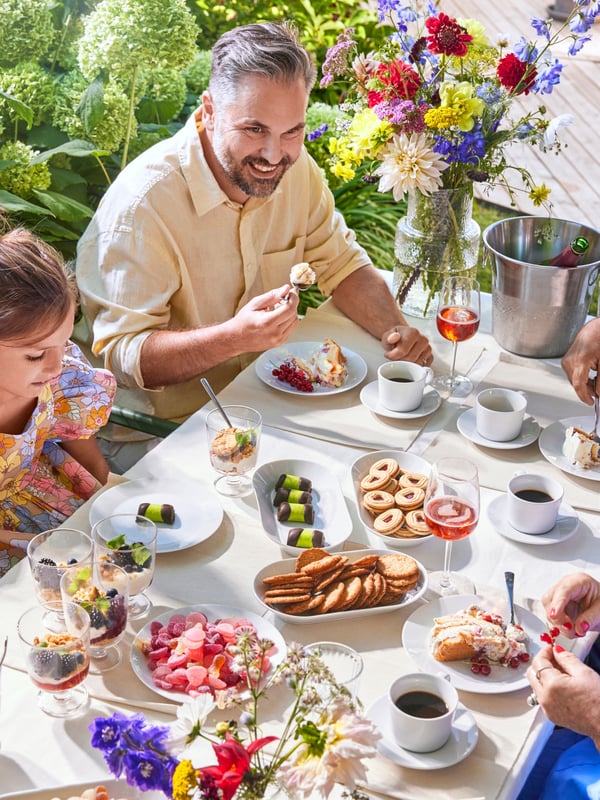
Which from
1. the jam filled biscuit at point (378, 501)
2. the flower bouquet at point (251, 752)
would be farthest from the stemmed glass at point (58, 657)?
the jam filled biscuit at point (378, 501)

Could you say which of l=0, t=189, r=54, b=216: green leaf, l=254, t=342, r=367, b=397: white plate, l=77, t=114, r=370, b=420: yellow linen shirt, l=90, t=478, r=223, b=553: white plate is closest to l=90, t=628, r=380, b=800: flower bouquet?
l=90, t=478, r=223, b=553: white plate

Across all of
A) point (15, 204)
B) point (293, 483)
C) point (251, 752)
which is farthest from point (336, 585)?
point (15, 204)

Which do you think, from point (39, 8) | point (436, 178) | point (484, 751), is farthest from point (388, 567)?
point (39, 8)

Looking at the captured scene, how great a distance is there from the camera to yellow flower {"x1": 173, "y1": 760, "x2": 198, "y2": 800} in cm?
95

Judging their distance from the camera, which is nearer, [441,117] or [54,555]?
[54,555]

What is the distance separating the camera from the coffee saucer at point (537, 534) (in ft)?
5.86

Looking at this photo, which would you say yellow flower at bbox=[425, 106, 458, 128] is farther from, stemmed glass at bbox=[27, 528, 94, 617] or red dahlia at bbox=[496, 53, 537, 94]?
stemmed glass at bbox=[27, 528, 94, 617]

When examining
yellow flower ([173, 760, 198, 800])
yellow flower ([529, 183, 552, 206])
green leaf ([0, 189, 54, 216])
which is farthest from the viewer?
green leaf ([0, 189, 54, 216])

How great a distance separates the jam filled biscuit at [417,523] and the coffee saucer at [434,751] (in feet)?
1.37

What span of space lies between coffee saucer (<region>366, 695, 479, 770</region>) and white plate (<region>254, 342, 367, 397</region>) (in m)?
1.00

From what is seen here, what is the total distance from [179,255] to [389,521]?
1069 millimetres

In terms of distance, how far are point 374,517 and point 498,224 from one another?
3.36ft

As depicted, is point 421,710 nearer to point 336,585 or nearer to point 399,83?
point 336,585

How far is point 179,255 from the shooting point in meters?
2.54
